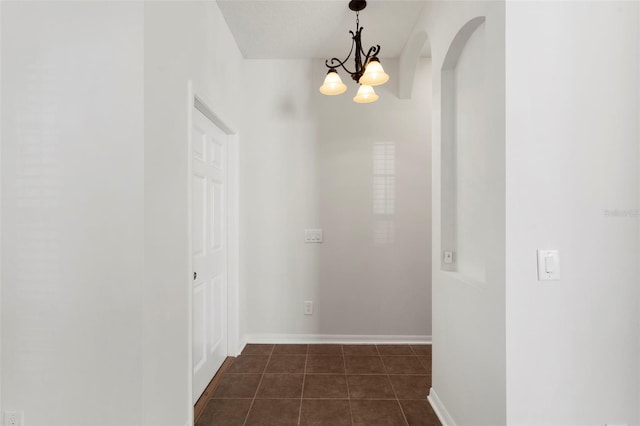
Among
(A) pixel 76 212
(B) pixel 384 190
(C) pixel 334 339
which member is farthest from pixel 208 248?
(B) pixel 384 190

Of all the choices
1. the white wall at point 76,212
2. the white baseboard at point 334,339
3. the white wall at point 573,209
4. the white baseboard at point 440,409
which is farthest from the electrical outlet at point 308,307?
the white wall at point 573,209

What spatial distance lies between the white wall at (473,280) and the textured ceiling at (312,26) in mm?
347

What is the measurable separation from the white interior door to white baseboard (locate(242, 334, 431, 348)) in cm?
46

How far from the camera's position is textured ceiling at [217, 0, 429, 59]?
90.6 inches

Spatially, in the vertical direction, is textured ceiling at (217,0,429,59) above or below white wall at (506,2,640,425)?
above

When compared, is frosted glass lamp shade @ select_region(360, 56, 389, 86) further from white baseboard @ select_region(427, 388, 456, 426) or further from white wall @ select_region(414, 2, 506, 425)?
white baseboard @ select_region(427, 388, 456, 426)

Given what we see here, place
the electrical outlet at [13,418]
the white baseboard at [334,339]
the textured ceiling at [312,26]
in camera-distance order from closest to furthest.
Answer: the electrical outlet at [13,418] → the textured ceiling at [312,26] → the white baseboard at [334,339]

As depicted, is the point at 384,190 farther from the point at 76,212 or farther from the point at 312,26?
the point at 76,212

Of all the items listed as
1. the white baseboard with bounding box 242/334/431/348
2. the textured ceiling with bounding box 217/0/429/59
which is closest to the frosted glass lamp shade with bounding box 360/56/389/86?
the textured ceiling with bounding box 217/0/429/59

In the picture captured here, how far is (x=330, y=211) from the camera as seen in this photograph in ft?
10.2

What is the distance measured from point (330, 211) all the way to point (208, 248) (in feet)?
4.10

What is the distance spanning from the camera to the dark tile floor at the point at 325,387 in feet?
6.37

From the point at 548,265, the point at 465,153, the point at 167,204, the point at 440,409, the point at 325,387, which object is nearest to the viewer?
the point at 548,265

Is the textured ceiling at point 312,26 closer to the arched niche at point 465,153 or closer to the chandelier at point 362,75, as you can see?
the chandelier at point 362,75
